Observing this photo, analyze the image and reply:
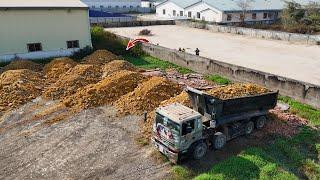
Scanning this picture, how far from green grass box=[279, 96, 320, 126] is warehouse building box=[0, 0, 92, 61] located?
16496mm

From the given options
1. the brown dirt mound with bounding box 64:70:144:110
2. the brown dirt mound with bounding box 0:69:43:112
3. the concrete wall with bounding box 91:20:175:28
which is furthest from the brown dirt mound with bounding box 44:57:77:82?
the concrete wall with bounding box 91:20:175:28

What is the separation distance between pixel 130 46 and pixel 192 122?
17627mm

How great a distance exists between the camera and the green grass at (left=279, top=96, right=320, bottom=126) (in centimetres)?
1518

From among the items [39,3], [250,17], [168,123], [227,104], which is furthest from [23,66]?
[250,17]

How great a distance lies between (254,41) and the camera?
114 ft

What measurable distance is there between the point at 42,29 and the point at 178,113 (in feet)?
57.0

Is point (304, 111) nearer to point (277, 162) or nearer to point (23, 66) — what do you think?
point (277, 162)

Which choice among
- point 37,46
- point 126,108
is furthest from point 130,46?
point 126,108

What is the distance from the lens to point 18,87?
17672 mm

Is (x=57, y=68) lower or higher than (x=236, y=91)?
higher

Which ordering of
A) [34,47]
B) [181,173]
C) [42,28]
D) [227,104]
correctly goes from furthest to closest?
[34,47] → [42,28] → [227,104] → [181,173]

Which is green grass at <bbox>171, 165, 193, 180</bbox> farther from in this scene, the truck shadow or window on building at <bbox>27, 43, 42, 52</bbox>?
window on building at <bbox>27, 43, 42, 52</bbox>

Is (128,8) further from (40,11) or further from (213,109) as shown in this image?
(213,109)

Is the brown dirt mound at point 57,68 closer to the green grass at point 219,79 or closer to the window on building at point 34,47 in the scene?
the window on building at point 34,47
